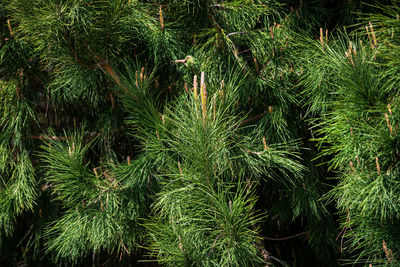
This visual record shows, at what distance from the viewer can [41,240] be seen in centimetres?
151

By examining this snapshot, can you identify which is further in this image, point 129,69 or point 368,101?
point 129,69

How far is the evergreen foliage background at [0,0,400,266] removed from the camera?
0.87m

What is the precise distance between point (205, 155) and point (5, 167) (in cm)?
83

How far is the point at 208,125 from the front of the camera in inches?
30.4

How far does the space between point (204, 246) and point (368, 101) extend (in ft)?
1.56

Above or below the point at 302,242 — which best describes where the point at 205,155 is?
above

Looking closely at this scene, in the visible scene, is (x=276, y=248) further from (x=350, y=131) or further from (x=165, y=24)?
(x=165, y=24)

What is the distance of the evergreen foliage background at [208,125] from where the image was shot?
2.85 ft

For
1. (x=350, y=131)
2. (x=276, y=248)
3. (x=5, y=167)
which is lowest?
(x=276, y=248)

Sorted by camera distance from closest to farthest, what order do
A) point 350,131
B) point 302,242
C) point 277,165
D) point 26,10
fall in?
1. point 350,131
2. point 26,10
3. point 277,165
4. point 302,242

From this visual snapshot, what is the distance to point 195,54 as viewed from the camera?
3.89 feet

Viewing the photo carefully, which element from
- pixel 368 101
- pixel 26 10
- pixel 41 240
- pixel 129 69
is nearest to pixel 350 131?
pixel 368 101

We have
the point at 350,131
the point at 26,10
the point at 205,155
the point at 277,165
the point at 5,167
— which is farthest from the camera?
the point at 5,167

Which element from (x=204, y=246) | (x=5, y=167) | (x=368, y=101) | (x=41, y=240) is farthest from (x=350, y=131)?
(x=41, y=240)
